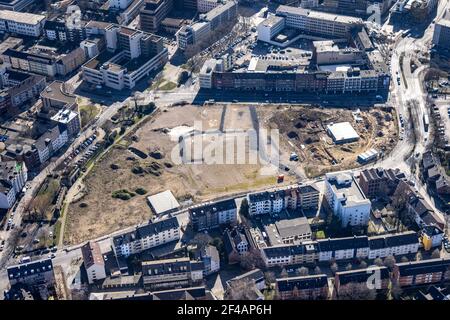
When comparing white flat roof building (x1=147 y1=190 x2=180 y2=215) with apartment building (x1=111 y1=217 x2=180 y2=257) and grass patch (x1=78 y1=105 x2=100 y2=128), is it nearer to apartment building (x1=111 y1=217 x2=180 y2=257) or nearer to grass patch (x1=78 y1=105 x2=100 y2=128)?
apartment building (x1=111 y1=217 x2=180 y2=257)

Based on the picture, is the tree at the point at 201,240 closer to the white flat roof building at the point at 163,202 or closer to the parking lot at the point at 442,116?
the white flat roof building at the point at 163,202

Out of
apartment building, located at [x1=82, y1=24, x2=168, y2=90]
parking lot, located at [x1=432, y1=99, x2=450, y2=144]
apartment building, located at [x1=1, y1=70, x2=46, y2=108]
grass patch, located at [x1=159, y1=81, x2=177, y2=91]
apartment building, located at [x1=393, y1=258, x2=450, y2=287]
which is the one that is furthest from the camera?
grass patch, located at [x1=159, y1=81, x2=177, y2=91]

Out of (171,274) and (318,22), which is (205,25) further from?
(171,274)

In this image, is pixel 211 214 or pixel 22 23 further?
pixel 22 23

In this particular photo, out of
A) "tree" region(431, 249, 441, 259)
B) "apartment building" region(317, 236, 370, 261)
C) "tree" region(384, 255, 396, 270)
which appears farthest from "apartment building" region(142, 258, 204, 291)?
"tree" region(431, 249, 441, 259)

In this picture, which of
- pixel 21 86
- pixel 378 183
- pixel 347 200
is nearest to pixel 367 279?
pixel 347 200

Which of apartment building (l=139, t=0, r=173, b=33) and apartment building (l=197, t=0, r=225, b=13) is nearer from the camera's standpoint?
apartment building (l=139, t=0, r=173, b=33)

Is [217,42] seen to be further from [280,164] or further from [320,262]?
[320,262]
